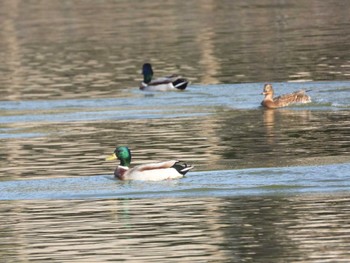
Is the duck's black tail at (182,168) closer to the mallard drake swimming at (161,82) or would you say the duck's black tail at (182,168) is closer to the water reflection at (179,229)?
the water reflection at (179,229)

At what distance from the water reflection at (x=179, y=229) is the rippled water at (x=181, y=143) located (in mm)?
23

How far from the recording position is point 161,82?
111 feet

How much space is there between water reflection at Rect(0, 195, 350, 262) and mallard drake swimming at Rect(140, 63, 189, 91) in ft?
43.2

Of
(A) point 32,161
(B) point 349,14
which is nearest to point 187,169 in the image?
(A) point 32,161

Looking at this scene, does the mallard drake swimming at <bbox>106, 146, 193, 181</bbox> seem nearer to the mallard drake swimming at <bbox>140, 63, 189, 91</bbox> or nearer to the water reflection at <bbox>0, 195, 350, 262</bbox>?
the water reflection at <bbox>0, 195, 350, 262</bbox>

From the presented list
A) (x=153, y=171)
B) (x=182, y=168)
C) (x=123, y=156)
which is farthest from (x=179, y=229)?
(x=123, y=156)

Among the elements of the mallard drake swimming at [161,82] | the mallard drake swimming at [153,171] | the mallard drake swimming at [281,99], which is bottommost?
the mallard drake swimming at [161,82]

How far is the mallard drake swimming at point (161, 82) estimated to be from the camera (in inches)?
1288

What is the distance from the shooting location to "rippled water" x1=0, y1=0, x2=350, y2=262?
1661cm

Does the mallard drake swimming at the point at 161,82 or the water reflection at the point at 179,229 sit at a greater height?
the water reflection at the point at 179,229

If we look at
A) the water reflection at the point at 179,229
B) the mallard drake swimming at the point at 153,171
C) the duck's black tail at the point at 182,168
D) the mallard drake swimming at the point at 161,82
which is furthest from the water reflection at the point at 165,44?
the water reflection at the point at 179,229

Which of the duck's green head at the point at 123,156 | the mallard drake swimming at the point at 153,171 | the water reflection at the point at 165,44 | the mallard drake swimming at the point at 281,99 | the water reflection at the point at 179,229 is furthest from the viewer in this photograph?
the water reflection at the point at 165,44

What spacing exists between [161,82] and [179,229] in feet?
55.1

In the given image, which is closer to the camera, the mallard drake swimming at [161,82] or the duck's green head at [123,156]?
the duck's green head at [123,156]
